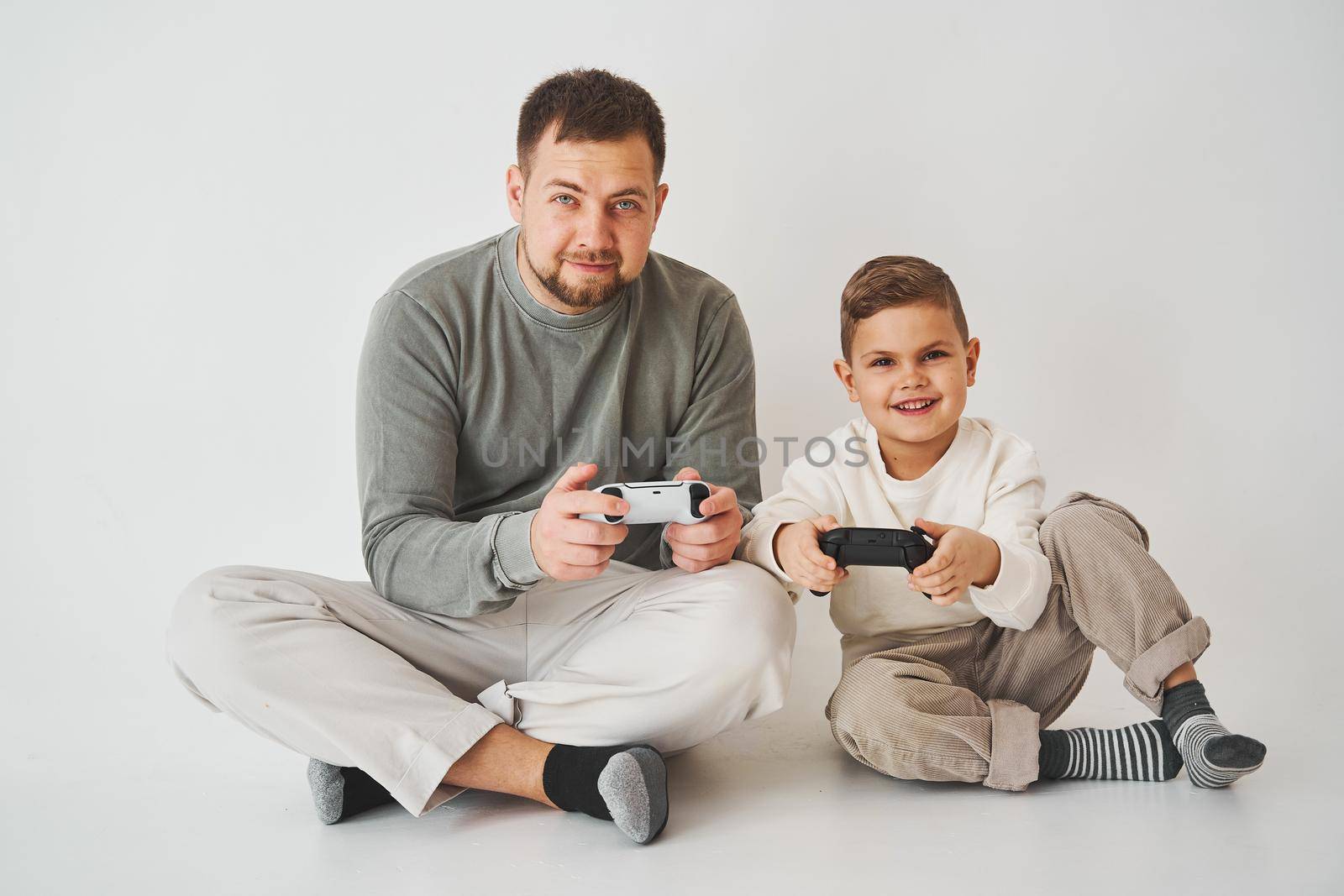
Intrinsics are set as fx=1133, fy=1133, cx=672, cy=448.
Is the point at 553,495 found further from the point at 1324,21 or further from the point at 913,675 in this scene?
the point at 1324,21

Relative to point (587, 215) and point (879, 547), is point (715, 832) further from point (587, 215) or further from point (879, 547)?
point (587, 215)

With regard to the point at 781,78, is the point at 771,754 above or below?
below

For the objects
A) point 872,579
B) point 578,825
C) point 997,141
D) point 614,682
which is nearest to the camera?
point 578,825

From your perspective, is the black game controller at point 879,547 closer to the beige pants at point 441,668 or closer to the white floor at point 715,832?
the beige pants at point 441,668

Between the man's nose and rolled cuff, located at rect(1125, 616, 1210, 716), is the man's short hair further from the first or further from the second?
rolled cuff, located at rect(1125, 616, 1210, 716)

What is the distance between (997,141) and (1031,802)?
1.44 metres

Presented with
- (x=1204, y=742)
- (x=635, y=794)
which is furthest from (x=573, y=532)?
(x=1204, y=742)

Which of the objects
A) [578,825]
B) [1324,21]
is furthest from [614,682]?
[1324,21]

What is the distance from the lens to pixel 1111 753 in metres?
1.55

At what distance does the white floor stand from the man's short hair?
0.94m

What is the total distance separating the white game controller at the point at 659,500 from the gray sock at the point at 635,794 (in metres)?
0.30

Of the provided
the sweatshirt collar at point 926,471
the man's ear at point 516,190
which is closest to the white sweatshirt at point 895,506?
the sweatshirt collar at point 926,471

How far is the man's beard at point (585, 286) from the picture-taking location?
1.69 metres

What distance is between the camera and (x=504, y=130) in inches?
94.8
